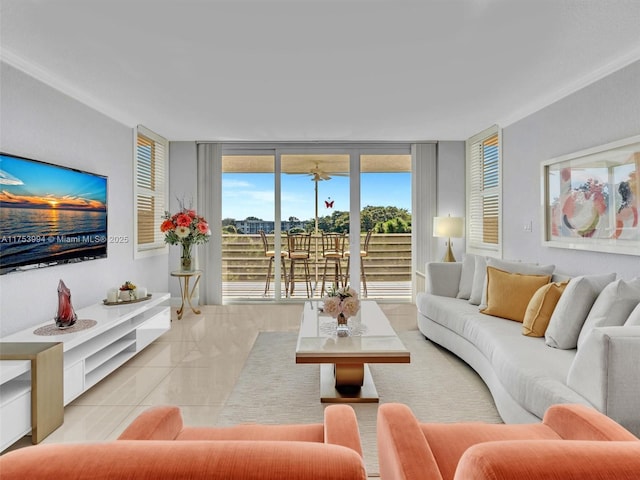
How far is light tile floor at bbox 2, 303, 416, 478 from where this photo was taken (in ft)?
7.52

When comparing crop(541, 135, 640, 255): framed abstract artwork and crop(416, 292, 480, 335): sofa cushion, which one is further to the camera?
crop(416, 292, 480, 335): sofa cushion

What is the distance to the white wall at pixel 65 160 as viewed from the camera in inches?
104

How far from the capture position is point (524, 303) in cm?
294

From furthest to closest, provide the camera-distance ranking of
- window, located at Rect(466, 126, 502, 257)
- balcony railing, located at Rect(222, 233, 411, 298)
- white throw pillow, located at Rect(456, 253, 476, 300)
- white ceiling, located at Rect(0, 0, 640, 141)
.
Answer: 1. balcony railing, located at Rect(222, 233, 411, 298)
2. window, located at Rect(466, 126, 502, 257)
3. white throw pillow, located at Rect(456, 253, 476, 300)
4. white ceiling, located at Rect(0, 0, 640, 141)

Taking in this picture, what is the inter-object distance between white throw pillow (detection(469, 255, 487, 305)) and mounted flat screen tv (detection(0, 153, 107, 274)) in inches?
150

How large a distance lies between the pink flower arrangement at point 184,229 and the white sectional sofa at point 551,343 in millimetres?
2916

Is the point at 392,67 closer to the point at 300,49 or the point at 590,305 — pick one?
the point at 300,49

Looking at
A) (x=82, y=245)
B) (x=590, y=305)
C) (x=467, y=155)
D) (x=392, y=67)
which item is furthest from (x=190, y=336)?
(x=467, y=155)

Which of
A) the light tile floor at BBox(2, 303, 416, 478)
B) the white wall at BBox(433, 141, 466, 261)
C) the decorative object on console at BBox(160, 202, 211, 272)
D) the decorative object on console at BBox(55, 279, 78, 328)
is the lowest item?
the light tile floor at BBox(2, 303, 416, 478)

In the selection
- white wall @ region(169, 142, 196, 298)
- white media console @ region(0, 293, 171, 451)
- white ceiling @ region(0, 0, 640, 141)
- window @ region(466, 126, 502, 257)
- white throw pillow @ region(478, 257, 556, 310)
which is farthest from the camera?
white wall @ region(169, 142, 196, 298)

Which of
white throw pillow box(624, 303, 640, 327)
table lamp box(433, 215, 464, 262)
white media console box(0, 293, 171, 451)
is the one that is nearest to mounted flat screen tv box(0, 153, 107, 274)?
white media console box(0, 293, 171, 451)

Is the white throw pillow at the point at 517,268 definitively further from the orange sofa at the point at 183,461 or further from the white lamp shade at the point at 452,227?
the orange sofa at the point at 183,461

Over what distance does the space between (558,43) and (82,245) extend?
167 inches

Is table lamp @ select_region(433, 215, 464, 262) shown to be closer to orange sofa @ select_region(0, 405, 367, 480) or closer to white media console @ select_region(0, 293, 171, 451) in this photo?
white media console @ select_region(0, 293, 171, 451)
